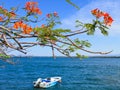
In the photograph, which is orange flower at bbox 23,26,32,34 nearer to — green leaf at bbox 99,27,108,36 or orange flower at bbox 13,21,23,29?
orange flower at bbox 13,21,23,29

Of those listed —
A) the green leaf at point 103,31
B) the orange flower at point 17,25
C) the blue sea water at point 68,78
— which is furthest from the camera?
the blue sea water at point 68,78

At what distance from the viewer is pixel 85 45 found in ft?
11.3

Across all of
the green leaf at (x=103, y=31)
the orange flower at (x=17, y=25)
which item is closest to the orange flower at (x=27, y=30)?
the orange flower at (x=17, y=25)

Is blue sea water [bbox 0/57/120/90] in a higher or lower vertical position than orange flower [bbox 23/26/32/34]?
lower

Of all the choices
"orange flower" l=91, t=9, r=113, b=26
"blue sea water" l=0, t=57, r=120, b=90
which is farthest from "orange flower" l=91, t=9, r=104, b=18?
"blue sea water" l=0, t=57, r=120, b=90

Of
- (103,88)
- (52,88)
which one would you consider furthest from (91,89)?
(52,88)

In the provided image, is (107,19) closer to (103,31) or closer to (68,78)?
(103,31)

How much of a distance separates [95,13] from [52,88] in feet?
144

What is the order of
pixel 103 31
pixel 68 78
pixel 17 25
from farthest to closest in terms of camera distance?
pixel 68 78 → pixel 17 25 → pixel 103 31

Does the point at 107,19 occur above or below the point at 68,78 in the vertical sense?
above

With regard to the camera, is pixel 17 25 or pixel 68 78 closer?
pixel 17 25

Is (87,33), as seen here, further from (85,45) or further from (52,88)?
(52,88)

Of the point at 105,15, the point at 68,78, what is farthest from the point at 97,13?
the point at 68,78

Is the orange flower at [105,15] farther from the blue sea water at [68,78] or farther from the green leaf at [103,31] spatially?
the blue sea water at [68,78]
